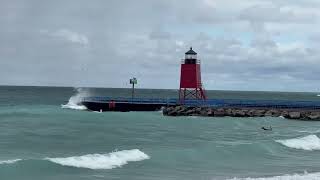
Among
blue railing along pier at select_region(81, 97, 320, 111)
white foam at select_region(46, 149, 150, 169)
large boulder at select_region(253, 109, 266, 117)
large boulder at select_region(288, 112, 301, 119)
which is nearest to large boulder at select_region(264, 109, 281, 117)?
large boulder at select_region(253, 109, 266, 117)

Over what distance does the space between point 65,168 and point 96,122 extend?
26232mm

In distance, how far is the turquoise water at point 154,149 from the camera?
24.7 metres

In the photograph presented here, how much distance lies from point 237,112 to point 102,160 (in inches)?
1344

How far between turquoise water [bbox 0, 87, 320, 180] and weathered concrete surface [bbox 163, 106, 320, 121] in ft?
11.4

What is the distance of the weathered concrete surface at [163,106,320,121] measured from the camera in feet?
194

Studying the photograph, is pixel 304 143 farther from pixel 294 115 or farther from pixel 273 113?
pixel 273 113

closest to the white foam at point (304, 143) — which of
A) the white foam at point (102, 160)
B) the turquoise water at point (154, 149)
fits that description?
the turquoise water at point (154, 149)

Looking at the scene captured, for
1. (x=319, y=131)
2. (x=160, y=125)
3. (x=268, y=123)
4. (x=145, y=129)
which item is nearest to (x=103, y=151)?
(x=145, y=129)

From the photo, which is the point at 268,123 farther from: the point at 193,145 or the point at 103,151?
the point at 103,151

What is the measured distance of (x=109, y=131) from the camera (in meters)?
43.3

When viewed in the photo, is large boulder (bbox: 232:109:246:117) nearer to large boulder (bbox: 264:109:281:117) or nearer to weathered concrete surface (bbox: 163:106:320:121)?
weathered concrete surface (bbox: 163:106:320:121)

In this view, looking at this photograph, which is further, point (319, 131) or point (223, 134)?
point (319, 131)

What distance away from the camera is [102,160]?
27.1m

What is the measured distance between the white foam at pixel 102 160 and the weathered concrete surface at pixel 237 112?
29.9 meters
